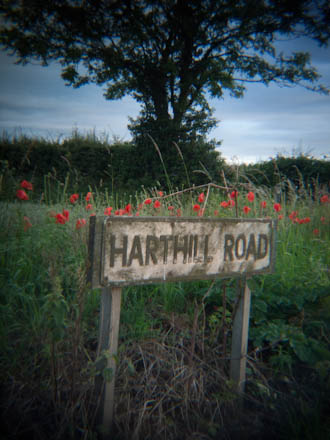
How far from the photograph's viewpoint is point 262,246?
5.44ft

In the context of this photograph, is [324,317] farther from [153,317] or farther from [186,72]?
[186,72]

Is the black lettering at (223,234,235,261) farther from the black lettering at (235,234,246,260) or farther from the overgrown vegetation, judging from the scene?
the overgrown vegetation

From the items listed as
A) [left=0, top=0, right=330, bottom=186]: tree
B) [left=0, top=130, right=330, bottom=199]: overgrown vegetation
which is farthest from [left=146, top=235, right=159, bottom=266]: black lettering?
[left=0, top=0, right=330, bottom=186]: tree

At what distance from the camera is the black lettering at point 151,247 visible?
1.29m

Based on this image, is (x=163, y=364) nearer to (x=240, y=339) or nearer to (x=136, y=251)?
(x=240, y=339)

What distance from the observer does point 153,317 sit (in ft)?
6.77

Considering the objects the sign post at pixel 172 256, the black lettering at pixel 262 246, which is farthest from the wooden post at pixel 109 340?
the black lettering at pixel 262 246

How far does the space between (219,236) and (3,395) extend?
50.8 inches

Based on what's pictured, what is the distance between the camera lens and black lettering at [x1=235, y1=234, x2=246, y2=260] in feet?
5.10

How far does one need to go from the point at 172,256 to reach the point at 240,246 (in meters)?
0.41

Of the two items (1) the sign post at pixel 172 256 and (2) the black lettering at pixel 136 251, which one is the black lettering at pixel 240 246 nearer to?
(1) the sign post at pixel 172 256

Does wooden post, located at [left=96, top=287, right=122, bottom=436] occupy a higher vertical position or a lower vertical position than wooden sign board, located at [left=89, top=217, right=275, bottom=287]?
lower

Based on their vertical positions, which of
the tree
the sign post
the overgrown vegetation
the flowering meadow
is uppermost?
the tree

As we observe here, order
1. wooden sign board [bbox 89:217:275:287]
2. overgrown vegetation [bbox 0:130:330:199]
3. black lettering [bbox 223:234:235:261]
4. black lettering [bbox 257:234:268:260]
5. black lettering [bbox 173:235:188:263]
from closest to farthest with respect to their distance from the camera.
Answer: wooden sign board [bbox 89:217:275:287], black lettering [bbox 173:235:188:263], black lettering [bbox 223:234:235:261], black lettering [bbox 257:234:268:260], overgrown vegetation [bbox 0:130:330:199]
